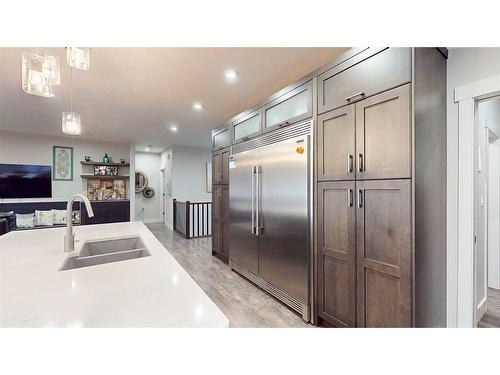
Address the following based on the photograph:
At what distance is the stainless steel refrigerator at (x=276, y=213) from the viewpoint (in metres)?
2.12

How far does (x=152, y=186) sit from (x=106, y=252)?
7336 millimetres

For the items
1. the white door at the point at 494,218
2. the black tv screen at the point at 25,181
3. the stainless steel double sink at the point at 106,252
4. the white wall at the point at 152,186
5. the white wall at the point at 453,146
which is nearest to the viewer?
the stainless steel double sink at the point at 106,252

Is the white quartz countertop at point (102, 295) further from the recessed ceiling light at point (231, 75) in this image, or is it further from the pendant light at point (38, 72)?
the recessed ceiling light at point (231, 75)

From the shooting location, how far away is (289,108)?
2348mm

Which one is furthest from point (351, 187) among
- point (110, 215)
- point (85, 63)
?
point (110, 215)

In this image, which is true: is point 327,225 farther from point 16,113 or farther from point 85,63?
point 16,113

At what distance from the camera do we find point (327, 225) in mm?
1910

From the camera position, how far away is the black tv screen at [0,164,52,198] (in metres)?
5.45

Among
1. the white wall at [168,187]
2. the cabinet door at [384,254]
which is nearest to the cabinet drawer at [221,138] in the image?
the cabinet door at [384,254]

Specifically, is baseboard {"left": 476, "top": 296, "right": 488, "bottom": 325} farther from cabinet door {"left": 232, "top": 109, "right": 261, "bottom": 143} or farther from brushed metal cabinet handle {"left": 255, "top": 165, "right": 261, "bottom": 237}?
cabinet door {"left": 232, "top": 109, "right": 261, "bottom": 143}

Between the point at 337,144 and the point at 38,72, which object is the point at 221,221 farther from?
the point at 38,72

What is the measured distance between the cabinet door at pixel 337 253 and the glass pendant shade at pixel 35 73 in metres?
2.25

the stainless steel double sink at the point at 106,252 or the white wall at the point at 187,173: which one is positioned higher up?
the white wall at the point at 187,173
